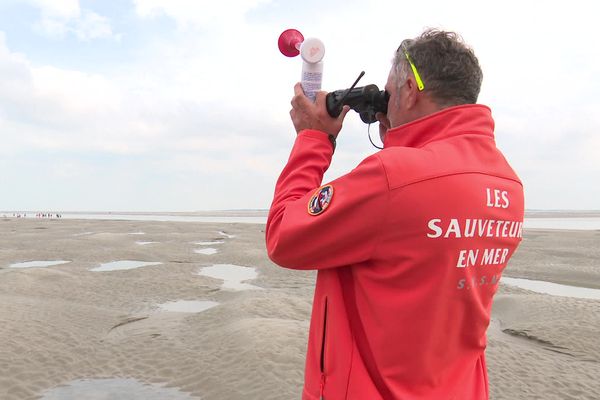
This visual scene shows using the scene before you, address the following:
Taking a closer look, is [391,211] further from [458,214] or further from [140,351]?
[140,351]

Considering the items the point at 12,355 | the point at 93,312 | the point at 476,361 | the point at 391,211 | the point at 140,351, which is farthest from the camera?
the point at 93,312

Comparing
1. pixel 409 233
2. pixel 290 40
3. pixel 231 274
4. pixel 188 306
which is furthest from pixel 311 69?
pixel 231 274

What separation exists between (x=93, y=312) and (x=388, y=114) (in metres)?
8.16

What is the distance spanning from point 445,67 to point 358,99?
36 centimetres

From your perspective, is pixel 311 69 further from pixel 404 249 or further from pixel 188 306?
pixel 188 306

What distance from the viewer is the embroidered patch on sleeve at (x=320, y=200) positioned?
63.9 inches

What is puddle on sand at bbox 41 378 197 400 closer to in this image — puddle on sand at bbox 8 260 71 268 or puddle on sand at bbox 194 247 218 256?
puddle on sand at bbox 8 260 71 268

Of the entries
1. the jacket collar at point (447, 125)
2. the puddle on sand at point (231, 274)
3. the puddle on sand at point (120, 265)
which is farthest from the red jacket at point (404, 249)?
the puddle on sand at point (120, 265)

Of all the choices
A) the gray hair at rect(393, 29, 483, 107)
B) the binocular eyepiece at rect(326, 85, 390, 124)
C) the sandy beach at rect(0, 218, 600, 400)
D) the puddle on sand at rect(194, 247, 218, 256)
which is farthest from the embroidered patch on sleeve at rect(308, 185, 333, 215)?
the puddle on sand at rect(194, 247, 218, 256)

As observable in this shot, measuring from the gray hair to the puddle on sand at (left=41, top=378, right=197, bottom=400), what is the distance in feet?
15.2

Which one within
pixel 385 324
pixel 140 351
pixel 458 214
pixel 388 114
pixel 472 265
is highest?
pixel 388 114

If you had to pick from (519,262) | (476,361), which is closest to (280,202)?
(476,361)

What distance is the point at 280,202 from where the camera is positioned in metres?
1.86

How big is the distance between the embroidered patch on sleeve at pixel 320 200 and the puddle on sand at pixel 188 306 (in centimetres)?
808
